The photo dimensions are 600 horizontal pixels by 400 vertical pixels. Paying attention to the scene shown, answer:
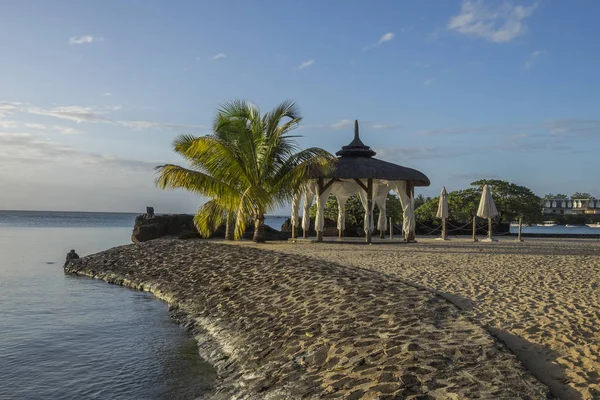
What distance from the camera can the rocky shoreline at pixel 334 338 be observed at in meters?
4.96

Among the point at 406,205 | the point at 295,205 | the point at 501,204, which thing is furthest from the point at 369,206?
the point at 501,204

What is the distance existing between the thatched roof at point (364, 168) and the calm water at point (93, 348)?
329 inches

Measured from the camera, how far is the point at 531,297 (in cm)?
824

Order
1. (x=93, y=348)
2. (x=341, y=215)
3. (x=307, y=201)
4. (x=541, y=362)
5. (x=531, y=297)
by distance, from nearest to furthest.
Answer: (x=541, y=362), (x=93, y=348), (x=531, y=297), (x=307, y=201), (x=341, y=215)

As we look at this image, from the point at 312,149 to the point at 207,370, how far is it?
1247 cm

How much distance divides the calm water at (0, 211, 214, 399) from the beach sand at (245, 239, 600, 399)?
376cm

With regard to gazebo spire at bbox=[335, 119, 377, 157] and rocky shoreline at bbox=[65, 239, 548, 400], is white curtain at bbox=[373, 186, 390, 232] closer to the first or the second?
gazebo spire at bbox=[335, 119, 377, 157]

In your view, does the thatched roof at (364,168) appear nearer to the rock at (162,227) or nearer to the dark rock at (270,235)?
the dark rock at (270,235)

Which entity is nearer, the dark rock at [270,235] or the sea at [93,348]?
the sea at [93,348]

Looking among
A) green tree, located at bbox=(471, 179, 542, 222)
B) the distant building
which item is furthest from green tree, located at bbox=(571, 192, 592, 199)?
green tree, located at bbox=(471, 179, 542, 222)

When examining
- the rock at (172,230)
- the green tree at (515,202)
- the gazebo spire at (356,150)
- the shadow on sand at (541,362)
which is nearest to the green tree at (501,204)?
the green tree at (515,202)

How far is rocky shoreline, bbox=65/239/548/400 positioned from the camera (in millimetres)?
4961

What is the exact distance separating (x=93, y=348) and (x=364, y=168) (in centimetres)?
1218

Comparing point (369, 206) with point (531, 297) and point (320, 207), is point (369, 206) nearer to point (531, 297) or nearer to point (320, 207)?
point (320, 207)
